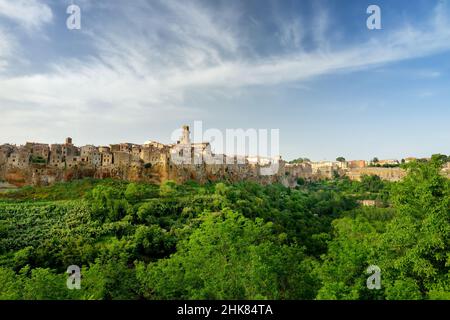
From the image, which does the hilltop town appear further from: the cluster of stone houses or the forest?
the forest

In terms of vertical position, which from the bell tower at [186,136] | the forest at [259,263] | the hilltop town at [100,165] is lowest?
the forest at [259,263]

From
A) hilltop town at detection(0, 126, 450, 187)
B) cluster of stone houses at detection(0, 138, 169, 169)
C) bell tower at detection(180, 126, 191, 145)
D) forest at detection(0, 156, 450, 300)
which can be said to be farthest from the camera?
bell tower at detection(180, 126, 191, 145)

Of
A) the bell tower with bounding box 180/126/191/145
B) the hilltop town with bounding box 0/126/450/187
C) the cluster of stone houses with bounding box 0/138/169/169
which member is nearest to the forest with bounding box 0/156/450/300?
the hilltop town with bounding box 0/126/450/187

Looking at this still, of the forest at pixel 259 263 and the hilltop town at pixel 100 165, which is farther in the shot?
the hilltop town at pixel 100 165

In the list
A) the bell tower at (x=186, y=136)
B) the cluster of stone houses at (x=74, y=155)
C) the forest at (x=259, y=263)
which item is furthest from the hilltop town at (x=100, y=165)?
the forest at (x=259, y=263)

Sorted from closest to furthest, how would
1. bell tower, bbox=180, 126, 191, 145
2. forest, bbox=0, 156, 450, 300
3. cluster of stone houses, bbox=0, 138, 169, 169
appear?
forest, bbox=0, 156, 450, 300 < cluster of stone houses, bbox=0, 138, 169, 169 < bell tower, bbox=180, 126, 191, 145

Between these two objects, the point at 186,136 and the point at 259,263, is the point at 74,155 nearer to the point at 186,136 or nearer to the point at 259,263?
the point at 186,136

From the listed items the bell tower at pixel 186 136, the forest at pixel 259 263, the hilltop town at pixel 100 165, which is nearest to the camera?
the forest at pixel 259 263

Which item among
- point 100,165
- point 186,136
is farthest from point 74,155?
point 186,136

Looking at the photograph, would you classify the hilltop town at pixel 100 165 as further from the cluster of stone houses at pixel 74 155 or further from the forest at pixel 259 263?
the forest at pixel 259 263

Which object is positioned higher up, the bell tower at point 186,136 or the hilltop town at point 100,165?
the bell tower at point 186,136

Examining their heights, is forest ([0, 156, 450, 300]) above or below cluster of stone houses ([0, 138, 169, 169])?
below
